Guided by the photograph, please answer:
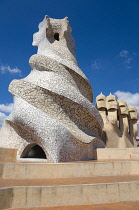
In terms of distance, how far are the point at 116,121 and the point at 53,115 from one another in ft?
26.1

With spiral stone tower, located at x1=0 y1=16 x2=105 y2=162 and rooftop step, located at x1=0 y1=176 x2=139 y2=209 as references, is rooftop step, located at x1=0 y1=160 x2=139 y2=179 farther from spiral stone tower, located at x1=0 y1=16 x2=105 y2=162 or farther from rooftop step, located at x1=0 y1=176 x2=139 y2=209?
rooftop step, located at x1=0 y1=176 x2=139 y2=209

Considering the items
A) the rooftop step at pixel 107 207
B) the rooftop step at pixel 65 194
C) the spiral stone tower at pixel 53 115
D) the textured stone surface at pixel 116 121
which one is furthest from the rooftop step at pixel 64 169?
the textured stone surface at pixel 116 121

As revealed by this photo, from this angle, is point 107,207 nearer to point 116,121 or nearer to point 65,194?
point 65,194

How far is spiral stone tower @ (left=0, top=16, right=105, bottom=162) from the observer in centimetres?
611

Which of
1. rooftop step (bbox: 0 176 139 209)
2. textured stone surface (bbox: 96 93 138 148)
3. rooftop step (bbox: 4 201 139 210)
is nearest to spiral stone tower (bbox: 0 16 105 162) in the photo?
rooftop step (bbox: 0 176 139 209)

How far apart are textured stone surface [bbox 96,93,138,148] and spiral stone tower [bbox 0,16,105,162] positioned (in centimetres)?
462

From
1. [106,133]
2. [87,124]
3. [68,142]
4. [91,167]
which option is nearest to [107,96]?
[106,133]

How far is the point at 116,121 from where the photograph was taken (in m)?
13.3

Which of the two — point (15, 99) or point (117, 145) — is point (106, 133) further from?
point (15, 99)

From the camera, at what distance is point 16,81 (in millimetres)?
7020

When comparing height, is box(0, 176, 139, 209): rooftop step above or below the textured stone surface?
below

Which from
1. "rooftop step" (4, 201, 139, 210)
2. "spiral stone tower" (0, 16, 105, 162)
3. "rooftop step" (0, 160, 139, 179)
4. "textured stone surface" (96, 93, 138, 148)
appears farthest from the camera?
"textured stone surface" (96, 93, 138, 148)

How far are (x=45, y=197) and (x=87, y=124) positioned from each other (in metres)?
4.74

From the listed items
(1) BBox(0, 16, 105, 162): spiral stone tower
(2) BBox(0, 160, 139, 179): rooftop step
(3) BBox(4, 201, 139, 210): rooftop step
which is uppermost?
(1) BBox(0, 16, 105, 162): spiral stone tower
